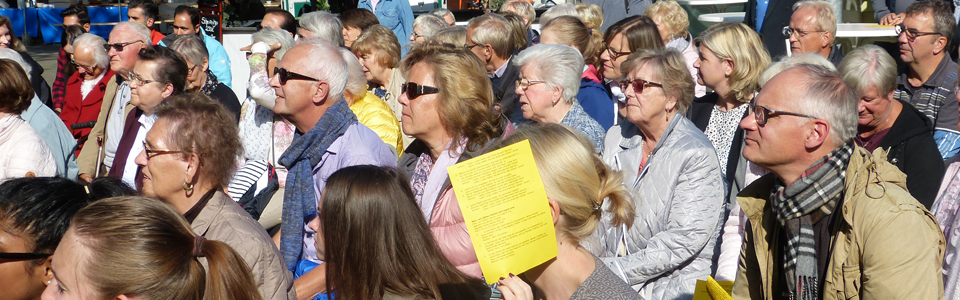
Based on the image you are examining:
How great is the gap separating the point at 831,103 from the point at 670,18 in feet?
15.5

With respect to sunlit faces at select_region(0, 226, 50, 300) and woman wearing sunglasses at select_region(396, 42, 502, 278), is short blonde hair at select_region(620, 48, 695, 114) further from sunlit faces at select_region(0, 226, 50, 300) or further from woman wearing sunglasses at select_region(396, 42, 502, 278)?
sunlit faces at select_region(0, 226, 50, 300)

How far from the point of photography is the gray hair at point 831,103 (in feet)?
7.55

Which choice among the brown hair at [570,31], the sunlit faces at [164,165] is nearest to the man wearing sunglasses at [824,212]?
the sunlit faces at [164,165]

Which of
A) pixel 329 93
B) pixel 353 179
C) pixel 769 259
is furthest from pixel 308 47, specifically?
pixel 769 259

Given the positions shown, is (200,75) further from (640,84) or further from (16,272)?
(640,84)

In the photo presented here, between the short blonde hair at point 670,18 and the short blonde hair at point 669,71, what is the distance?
11.0 ft

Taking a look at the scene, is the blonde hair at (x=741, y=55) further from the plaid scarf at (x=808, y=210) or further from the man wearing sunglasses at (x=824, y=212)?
the plaid scarf at (x=808, y=210)

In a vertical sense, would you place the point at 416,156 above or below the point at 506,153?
below

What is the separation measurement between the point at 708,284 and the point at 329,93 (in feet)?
7.00

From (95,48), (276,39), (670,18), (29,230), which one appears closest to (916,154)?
(29,230)

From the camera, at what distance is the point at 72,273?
189cm

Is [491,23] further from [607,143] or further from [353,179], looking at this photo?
[353,179]

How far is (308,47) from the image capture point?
3.59 meters

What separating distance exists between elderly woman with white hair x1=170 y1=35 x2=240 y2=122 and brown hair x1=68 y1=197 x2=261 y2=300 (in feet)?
11.9
